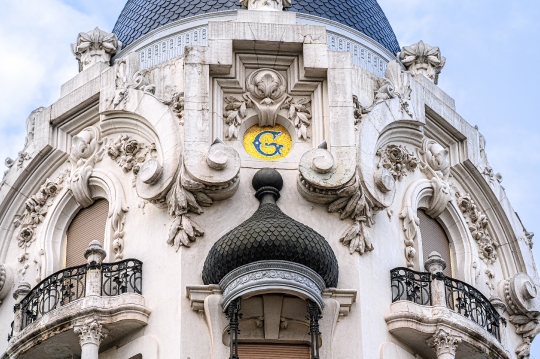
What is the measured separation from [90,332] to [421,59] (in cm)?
925

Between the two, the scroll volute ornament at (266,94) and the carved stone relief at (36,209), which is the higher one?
the scroll volute ornament at (266,94)

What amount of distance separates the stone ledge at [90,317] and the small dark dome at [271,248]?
4.16ft

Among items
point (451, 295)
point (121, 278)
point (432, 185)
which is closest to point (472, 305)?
point (451, 295)

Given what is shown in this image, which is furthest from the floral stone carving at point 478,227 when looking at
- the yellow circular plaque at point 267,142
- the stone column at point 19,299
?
the stone column at point 19,299

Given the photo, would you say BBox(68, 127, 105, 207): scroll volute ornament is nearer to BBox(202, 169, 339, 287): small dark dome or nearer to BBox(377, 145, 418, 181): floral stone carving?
BBox(202, 169, 339, 287): small dark dome

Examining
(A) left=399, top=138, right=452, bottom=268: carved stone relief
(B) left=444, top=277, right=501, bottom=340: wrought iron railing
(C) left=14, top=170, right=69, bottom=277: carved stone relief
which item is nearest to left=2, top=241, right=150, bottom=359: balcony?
(C) left=14, top=170, right=69, bottom=277: carved stone relief

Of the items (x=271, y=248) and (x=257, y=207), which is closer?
(x=271, y=248)

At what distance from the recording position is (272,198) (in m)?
28.0

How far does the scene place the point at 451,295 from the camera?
28203 mm

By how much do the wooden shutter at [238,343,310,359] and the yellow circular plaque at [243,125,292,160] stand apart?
352cm

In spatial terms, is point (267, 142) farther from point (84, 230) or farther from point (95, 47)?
point (95, 47)

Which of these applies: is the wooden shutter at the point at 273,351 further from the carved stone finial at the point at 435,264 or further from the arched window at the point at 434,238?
the arched window at the point at 434,238

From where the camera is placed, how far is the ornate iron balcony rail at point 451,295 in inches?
1100

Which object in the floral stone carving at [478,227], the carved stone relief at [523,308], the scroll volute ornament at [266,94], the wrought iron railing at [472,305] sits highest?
the scroll volute ornament at [266,94]
